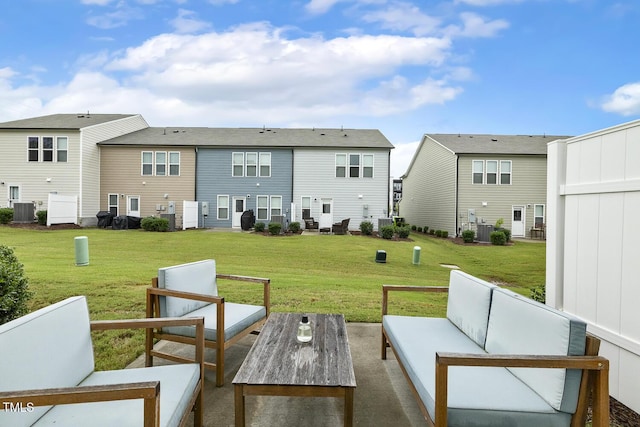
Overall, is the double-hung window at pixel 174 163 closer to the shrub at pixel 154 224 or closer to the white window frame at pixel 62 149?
the shrub at pixel 154 224

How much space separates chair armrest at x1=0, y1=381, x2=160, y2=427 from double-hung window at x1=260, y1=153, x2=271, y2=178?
19.4 metres

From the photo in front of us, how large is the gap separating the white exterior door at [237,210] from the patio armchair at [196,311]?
55.0 ft

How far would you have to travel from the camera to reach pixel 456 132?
81.5 ft

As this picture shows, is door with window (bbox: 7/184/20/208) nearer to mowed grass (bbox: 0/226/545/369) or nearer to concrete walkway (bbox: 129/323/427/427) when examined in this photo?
mowed grass (bbox: 0/226/545/369)

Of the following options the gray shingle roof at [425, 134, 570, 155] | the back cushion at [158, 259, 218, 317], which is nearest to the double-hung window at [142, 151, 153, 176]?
the gray shingle roof at [425, 134, 570, 155]

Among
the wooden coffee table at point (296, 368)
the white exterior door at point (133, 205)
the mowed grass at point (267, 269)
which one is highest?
the white exterior door at point (133, 205)

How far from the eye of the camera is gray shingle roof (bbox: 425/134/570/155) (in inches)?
790

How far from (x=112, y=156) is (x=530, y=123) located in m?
30.1

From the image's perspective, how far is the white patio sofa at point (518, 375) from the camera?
6.00 feet

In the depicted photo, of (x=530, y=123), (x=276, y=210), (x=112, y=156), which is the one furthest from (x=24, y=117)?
(x=530, y=123)

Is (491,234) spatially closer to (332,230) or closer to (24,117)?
(332,230)

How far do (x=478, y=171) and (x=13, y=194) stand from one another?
28.0 meters

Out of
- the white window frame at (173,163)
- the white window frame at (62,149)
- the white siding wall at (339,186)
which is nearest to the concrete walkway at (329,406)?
the white siding wall at (339,186)

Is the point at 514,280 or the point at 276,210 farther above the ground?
the point at 276,210
